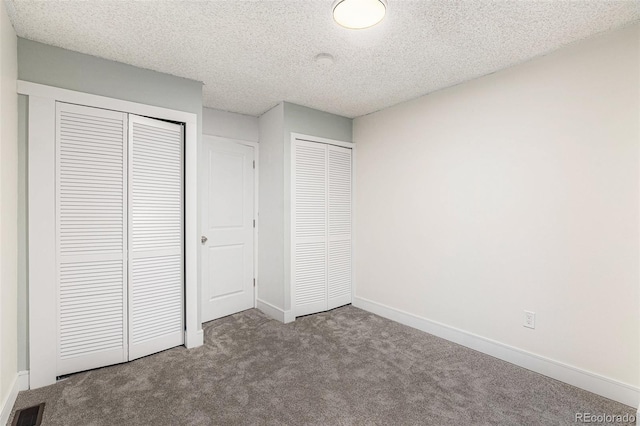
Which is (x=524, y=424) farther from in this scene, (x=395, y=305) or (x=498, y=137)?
(x=498, y=137)

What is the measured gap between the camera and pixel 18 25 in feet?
6.84

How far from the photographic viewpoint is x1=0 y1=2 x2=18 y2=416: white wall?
1856 millimetres

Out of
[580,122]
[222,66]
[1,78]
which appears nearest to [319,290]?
[222,66]

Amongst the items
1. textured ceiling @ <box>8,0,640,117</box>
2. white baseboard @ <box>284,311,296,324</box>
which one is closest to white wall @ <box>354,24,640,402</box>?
textured ceiling @ <box>8,0,640,117</box>

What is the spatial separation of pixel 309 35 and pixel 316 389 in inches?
97.6

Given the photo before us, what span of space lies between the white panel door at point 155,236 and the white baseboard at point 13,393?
0.64 metres

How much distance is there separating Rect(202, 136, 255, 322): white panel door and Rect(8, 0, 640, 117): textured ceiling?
3.23 feet

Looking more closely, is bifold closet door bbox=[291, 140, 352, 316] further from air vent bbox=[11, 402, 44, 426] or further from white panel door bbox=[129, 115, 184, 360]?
air vent bbox=[11, 402, 44, 426]

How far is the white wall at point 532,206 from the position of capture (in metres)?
2.10

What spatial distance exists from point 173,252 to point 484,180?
2.88 meters

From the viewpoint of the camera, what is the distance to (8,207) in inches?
78.4

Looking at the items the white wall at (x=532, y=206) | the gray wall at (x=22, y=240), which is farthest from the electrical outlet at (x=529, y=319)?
the gray wall at (x=22, y=240)


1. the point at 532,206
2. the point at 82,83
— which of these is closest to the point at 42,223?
the point at 82,83

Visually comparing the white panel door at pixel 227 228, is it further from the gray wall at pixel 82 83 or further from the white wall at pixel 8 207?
the white wall at pixel 8 207
